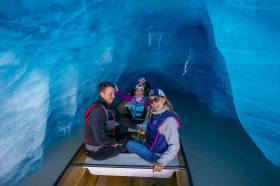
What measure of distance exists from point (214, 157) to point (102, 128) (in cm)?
230

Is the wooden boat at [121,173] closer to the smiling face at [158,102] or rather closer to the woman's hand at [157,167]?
the woman's hand at [157,167]

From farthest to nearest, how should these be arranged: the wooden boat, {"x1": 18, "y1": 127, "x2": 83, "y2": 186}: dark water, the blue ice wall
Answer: {"x1": 18, "y1": 127, "x2": 83, "y2": 186}: dark water → the blue ice wall → the wooden boat

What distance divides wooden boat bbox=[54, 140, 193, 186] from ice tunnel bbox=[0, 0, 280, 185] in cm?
95

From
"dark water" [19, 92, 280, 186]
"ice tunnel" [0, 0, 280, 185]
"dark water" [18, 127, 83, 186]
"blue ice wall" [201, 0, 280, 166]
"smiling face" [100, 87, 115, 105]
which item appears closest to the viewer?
"smiling face" [100, 87, 115, 105]

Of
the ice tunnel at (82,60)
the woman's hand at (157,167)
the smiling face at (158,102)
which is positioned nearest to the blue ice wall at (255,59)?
the ice tunnel at (82,60)

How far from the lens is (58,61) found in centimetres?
390

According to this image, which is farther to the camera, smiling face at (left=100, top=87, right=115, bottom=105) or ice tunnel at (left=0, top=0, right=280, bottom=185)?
ice tunnel at (left=0, top=0, right=280, bottom=185)

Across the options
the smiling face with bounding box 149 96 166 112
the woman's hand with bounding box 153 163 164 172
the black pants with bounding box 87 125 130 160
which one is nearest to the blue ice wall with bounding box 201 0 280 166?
the smiling face with bounding box 149 96 166 112

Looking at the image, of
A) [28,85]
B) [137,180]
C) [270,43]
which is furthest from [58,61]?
[270,43]

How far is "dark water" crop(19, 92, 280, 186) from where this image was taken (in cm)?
336

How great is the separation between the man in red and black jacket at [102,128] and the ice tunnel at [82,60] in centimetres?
103

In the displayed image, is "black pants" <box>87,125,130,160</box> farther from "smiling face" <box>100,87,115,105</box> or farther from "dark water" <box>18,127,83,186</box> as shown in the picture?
"dark water" <box>18,127,83,186</box>

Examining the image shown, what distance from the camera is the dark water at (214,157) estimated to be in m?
3.36

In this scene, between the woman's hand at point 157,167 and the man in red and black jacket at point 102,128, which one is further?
the man in red and black jacket at point 102,128
